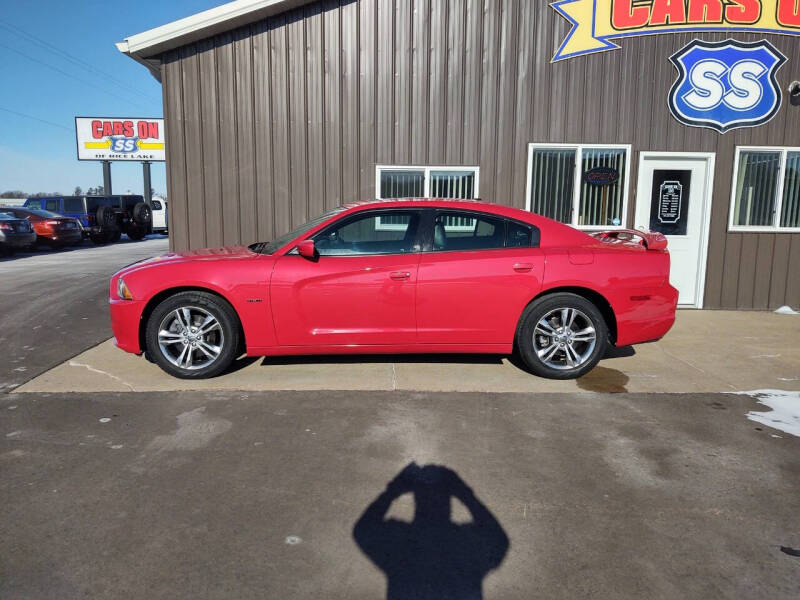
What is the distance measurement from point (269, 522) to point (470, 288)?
8.80 ft

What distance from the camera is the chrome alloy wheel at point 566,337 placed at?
5.04 m

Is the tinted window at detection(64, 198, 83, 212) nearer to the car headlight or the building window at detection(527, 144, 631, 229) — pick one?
the building window at detection(527, 144, 631, 229)

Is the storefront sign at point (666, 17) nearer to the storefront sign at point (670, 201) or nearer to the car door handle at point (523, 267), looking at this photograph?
the storefront sign at point (670, 201)

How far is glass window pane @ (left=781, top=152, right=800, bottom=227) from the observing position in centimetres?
829

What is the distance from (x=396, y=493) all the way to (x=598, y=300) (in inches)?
114

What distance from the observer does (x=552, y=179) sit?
8.34m

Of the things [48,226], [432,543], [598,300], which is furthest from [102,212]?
[432,543]

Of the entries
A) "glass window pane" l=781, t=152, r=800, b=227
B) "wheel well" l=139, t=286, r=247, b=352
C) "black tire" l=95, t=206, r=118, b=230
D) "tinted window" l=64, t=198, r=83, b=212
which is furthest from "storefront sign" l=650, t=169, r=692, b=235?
"tinted window" l=64, t=198, r=83, b=212

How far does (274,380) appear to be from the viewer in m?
4.98

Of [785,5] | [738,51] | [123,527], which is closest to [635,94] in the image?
[738,51]

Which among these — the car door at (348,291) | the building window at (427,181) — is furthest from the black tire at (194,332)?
the building window at (427,181)

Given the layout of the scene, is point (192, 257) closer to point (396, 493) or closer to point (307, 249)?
point (307, 249)

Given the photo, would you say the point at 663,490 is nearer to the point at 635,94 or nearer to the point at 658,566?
the point at 658,566

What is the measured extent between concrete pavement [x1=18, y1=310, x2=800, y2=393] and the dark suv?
18592 millimetres
